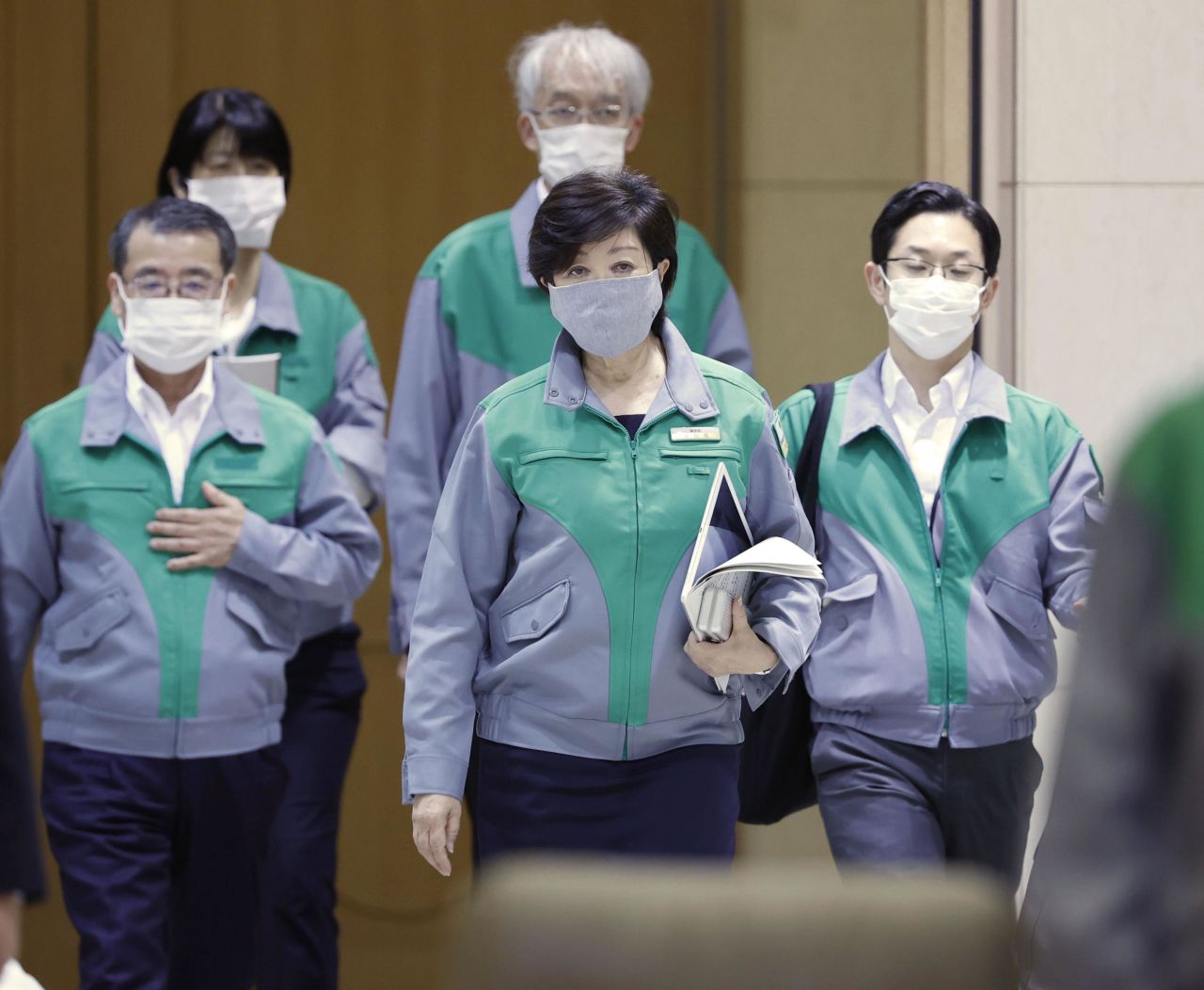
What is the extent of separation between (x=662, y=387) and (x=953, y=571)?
2.61 ft

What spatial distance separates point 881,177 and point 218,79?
7.86 feet

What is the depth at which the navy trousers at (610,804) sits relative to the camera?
3590 millimetres

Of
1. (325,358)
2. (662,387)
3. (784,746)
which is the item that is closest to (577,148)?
(325,358)

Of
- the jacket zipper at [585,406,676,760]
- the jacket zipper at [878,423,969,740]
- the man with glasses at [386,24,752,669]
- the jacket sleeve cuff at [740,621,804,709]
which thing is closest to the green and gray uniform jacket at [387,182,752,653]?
the man with glasses at [386,24,752,669]

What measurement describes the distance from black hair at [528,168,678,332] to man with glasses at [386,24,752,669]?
97cm

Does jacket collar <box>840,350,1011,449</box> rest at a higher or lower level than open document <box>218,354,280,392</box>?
lower

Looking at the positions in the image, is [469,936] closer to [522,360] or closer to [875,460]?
[875,460]

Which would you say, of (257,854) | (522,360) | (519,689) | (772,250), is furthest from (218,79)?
(519,689)

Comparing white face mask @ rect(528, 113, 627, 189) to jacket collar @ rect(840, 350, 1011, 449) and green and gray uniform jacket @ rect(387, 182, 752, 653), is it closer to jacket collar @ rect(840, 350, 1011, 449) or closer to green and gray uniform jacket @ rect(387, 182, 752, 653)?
green and gray uniform jacket @ rect(387, 182, 752, 653)

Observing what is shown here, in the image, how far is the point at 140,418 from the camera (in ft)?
14.0

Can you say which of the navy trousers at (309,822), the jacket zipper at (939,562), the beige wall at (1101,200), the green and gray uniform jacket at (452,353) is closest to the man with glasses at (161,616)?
the green and gray uniform jacket at (452,353)

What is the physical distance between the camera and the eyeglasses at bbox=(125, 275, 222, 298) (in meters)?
4.35

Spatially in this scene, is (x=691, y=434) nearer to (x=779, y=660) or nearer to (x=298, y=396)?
(x=779, y=660)

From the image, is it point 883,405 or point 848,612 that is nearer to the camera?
point 848,612
